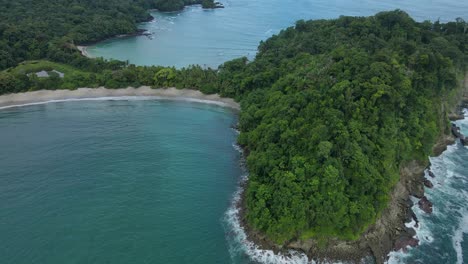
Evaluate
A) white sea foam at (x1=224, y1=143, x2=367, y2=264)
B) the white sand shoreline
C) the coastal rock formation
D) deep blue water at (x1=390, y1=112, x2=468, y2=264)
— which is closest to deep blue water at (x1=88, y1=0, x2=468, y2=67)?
the white sand shoreline

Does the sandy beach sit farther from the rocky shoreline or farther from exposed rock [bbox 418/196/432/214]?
exposed rock [bbox 418/196/432/214]

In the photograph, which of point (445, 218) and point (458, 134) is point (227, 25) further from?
point (445, 218)

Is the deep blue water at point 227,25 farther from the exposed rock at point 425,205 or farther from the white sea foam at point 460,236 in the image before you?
the white sea foam at point 460,236

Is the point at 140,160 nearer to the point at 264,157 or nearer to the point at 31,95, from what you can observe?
the point at 264,157

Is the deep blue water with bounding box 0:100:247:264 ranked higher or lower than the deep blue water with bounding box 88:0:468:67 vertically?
lower

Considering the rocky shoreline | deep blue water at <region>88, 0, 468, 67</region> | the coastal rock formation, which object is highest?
deep blue water at <region>88, 0, 468, 67</region>

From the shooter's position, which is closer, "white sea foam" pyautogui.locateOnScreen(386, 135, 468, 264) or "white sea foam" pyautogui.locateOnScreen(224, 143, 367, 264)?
"white sea foam" pyautogui.locateOnScreen(224, 143, 367, 264)

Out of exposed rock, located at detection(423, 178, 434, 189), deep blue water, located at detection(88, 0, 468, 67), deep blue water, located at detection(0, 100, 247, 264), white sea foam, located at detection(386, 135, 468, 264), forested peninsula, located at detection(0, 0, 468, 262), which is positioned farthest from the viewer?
deep blue water, located at detection(88, 0, 468, 67)
